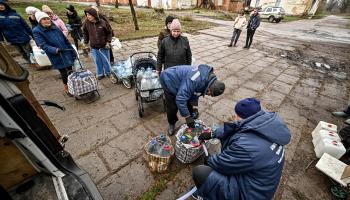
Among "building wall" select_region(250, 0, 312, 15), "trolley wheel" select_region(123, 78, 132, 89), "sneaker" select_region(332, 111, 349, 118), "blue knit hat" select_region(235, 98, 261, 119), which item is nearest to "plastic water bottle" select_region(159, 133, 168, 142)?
"blue knit hat" select_region(235, 98, 261, 119)

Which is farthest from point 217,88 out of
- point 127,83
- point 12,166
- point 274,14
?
point 274,14

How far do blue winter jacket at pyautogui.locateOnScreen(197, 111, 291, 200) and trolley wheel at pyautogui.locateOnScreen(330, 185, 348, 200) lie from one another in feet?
5.04

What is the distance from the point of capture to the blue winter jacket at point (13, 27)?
4574 millimetres

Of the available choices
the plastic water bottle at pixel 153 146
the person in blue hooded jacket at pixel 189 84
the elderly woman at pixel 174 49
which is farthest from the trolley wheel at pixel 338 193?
the elderly woman at pixel 174 49

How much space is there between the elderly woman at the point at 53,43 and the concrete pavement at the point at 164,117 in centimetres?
87

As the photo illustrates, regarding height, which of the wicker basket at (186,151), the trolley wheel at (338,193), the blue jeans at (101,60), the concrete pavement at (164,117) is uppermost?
the blue jeans at (101,60)

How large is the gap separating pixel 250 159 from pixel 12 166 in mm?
1994

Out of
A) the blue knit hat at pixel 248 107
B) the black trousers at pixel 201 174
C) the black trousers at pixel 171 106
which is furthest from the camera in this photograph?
the black trousers at pixel 171 106

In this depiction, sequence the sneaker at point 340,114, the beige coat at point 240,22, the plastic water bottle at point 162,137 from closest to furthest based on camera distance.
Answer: the plastic water bottle at point 162,137, the sneaker at point 340,114, the beige coat at point 240,22

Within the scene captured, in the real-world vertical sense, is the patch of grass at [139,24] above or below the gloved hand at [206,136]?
above

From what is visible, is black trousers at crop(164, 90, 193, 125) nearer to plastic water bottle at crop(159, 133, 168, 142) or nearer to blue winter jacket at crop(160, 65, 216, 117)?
blue winter jacket at crop(160, 65, 216, 117)

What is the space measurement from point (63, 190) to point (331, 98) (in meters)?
6.34

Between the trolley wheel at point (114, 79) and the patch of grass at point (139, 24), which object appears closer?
the trolley wheel at point (114, 79)

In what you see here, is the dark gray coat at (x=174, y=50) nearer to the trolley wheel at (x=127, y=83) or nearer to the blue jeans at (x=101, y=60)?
the trolley wheel at (x=127, y=83)
